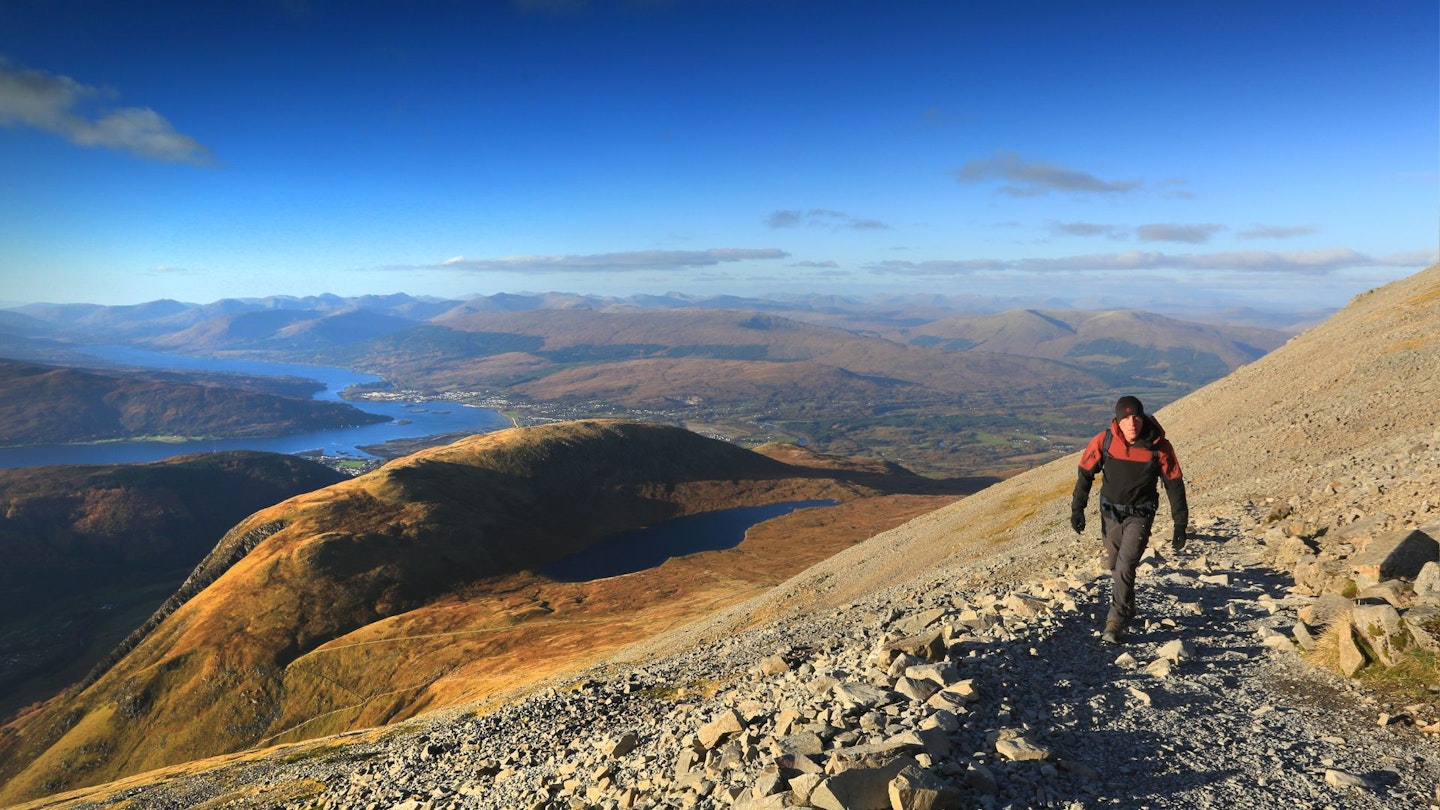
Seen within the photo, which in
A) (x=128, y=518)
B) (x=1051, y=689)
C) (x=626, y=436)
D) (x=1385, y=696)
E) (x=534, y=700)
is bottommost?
(x=128, y=518)

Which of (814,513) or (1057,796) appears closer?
(1057,796)

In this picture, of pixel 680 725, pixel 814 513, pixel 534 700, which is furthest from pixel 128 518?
pixel 680 725

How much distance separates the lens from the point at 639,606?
7981 cm

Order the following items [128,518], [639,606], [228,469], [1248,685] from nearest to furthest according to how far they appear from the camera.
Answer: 1. [1248,685]
2. [639,606]
3. [128,518]
4. [228,469]

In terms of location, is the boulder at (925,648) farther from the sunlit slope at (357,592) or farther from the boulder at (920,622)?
the sunlit slope at (357,592)

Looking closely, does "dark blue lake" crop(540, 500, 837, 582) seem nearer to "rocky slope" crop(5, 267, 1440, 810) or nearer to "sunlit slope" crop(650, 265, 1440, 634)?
"sunlit slope" crop(650, 265, 1440, 634)

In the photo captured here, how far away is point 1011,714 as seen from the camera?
10.2 metres

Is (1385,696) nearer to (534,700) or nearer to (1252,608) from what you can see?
(1252,608)

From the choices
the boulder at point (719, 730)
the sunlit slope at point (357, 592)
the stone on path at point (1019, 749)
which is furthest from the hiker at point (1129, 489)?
the sunlit slope at point (357, 592)

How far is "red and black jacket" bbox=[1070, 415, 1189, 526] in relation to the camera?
12.4 metres

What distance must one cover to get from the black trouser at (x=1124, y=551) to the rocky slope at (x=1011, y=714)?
2.43ft

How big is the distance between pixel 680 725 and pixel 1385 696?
1180 cm

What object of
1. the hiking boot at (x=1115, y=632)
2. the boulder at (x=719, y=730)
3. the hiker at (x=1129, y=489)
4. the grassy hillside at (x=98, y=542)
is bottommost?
the grassy hillside at (x=98, y=542)

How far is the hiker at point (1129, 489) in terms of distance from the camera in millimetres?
12414
